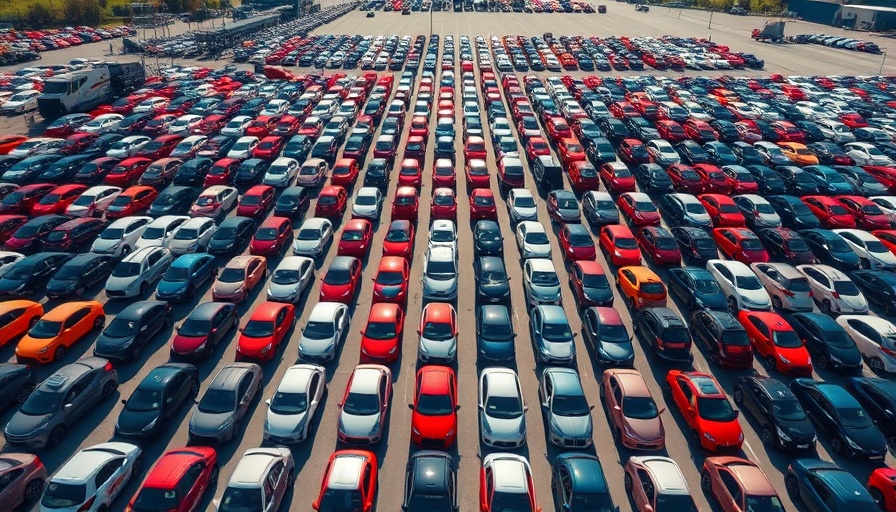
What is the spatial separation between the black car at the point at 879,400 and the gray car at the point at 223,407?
18.8 metres

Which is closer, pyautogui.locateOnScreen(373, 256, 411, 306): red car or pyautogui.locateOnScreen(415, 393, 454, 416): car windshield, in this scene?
pyautogui.locateOnScreen(415, 393, 454, 416): car windshield

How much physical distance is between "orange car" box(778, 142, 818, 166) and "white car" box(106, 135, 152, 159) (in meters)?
42.9

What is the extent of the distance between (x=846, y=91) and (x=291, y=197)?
5370 cm

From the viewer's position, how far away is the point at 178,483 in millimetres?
11516

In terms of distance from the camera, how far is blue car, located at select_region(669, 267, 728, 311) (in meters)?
19.5

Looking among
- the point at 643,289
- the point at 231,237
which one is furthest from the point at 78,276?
the point at 643,289

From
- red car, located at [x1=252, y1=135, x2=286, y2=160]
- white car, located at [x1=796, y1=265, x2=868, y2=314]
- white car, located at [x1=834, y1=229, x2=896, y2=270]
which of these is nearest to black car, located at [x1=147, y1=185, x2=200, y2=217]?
red car, located at [x1=252, y1=135, x2=286, y2=160]

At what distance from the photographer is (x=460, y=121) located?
41625 millimetres

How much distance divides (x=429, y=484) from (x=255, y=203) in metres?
19.2

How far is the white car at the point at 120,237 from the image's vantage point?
74.2 feet

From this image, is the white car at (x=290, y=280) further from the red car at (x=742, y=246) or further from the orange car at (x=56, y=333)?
the red car at (x=742, y=246)

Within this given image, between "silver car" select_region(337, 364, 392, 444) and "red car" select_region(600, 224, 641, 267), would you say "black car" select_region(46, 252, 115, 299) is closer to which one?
"silver car" select_region(337, 364, 392, 444)

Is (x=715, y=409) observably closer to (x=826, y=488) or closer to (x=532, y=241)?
(x=826, y=488)

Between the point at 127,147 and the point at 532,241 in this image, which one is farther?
the point at 127,147
